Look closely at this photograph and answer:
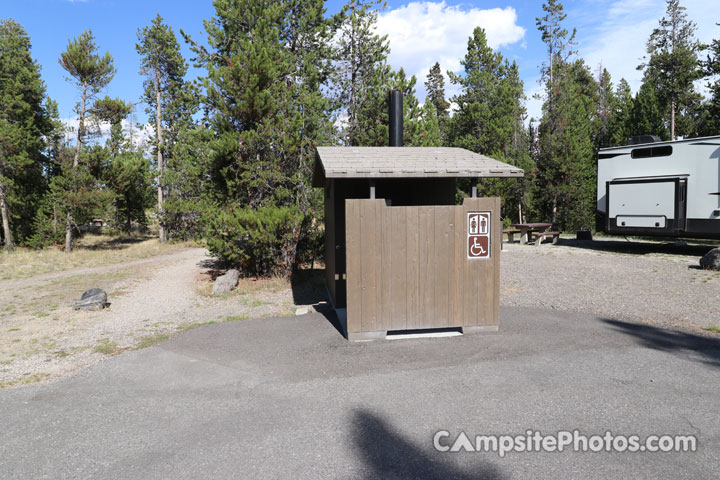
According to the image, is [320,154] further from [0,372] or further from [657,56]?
[657,56]

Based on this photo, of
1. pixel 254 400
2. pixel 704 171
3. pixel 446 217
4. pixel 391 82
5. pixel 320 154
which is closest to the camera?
pixel 254 400

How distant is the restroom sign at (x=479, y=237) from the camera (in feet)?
20.6

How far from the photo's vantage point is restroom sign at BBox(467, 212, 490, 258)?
20.6ft

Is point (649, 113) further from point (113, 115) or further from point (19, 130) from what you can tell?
point (19, 130)

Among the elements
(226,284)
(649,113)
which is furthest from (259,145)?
(649,113)

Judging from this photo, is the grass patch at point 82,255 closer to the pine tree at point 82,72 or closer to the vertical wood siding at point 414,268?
the pine tree at point 82,72

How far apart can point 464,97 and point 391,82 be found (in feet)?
34.4

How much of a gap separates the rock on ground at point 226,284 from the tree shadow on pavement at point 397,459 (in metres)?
7.59

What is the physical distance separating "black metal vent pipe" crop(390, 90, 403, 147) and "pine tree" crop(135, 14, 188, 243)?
679 inches

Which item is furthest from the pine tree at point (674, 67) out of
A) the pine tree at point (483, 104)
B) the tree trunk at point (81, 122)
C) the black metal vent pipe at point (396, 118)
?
the tree trunk at point (81, 122)

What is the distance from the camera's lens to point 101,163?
67.5 ft

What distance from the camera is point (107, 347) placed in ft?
20.5

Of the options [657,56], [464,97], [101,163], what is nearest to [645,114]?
[657,56]

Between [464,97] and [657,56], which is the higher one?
[657,56]
